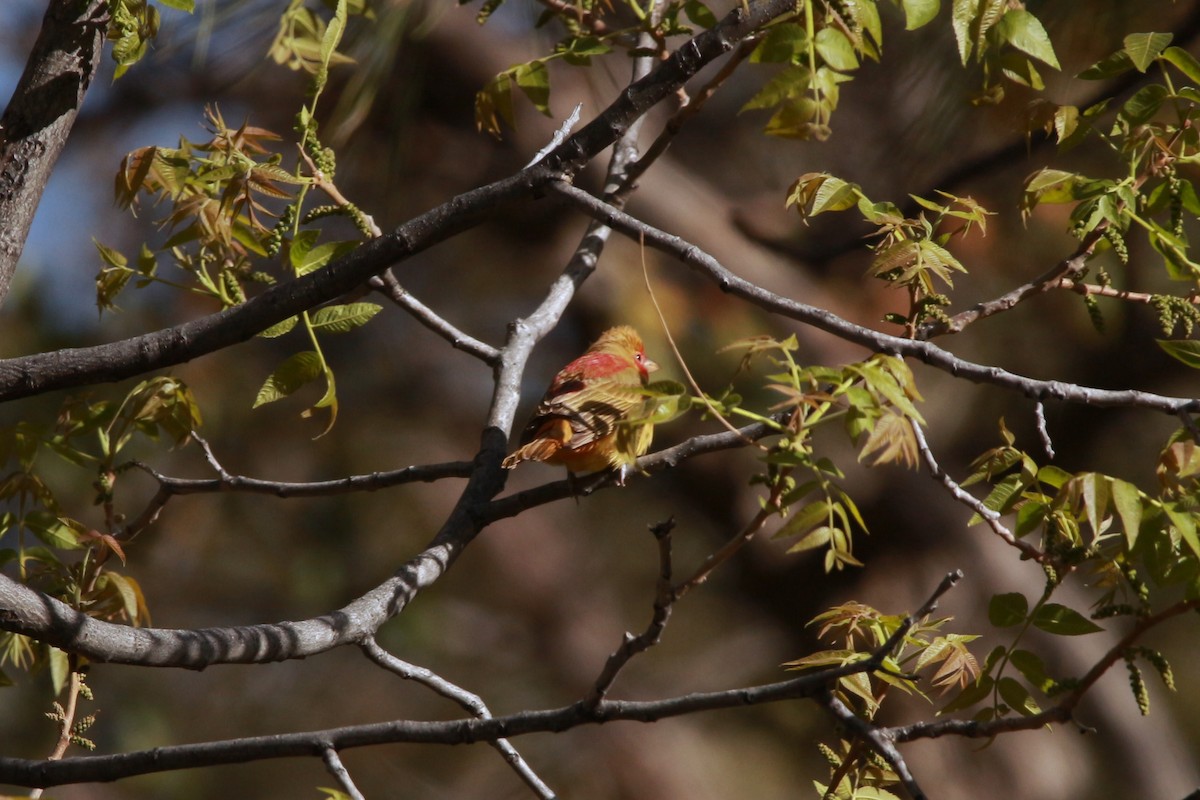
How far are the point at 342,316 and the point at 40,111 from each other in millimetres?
614

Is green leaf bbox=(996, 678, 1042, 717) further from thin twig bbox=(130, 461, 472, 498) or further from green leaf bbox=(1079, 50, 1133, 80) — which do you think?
thin twig bbox=(130, 461, 472, 498)

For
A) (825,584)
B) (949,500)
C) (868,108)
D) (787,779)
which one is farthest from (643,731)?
(868,108)

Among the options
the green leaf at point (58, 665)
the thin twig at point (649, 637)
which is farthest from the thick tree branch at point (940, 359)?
the green leaf at point (58, 665)

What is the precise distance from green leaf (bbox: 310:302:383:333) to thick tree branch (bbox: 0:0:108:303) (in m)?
0.52

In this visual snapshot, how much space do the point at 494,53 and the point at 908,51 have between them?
223 cm

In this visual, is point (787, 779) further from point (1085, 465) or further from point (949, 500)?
point (1085, 465)

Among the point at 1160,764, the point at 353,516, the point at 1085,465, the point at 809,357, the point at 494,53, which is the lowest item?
the point at 1160,764

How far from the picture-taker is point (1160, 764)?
4.98 m

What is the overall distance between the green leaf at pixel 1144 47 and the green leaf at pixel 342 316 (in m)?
1.28

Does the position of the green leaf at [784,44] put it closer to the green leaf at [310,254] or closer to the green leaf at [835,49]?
the green leaf at [835,49]

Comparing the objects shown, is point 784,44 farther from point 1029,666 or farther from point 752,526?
point 1029,666

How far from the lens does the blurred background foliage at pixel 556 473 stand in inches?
198

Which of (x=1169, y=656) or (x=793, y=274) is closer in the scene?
(x=793, y=274)

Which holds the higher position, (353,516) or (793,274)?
(353,516)
